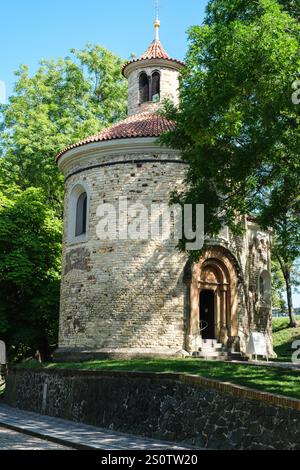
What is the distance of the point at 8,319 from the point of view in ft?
80.7

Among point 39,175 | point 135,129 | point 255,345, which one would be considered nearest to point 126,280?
point 255,345

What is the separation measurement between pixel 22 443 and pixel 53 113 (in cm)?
2674

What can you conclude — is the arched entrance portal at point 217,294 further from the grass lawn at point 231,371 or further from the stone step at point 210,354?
the grass lawn at point 231,371

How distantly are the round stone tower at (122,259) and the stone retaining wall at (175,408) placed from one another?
8.96 feet

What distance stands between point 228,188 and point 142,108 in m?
11.7

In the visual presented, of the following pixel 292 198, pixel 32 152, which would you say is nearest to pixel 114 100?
pixel 32 152

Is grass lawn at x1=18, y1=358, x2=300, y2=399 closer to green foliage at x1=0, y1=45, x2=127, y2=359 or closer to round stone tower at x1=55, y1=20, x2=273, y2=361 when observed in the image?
round stone tower at x1=55, y1=20, x2=273, y2=361

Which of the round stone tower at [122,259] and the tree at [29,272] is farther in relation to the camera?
the tree at [29,272]

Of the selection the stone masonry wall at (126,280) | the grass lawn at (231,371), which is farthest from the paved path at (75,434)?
the stone masonry wall at (126,280)

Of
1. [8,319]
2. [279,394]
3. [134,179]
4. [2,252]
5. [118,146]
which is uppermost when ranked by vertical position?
[118,146]

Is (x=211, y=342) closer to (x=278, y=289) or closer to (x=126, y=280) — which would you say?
(x=126, y=280)

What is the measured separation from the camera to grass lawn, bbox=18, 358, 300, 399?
35.7ft

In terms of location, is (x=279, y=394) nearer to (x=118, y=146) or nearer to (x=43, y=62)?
(x=118, y=146)

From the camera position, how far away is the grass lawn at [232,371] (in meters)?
10.9
